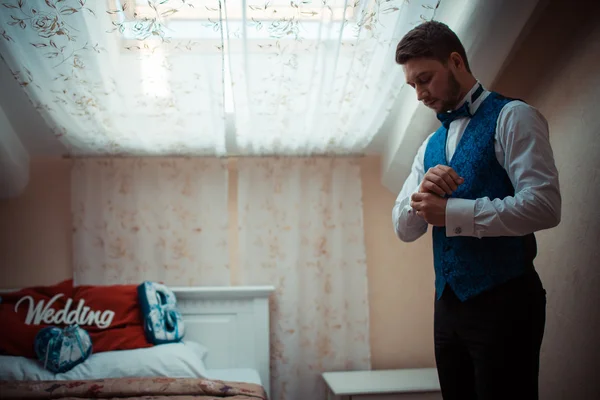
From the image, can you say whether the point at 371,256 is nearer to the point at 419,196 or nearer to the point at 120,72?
the point at 120,72

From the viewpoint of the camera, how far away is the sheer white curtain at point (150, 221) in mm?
3102

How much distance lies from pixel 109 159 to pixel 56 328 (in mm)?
1056

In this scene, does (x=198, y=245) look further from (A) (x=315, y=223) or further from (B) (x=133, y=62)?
(B) (x=133, y=62)

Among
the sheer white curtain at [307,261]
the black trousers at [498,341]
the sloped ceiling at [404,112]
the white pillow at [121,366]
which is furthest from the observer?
the sheer white curtain at [307,261]

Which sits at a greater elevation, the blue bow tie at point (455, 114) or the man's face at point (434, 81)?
the man's face at point (434, 81)

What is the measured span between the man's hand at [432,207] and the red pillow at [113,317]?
1.72 m

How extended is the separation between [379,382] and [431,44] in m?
1.81

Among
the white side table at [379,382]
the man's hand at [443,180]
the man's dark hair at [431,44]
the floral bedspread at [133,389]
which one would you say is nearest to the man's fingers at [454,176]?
the man's hand at [443,180]

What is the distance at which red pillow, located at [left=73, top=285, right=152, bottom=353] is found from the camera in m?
2.61

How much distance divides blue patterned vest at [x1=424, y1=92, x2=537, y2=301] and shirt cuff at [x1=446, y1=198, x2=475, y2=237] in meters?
0.08

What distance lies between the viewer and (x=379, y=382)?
2.74 m

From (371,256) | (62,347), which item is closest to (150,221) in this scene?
(62,347)

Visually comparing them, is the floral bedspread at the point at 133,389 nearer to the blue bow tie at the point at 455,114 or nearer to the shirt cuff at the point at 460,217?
the shirt cuff at the point at 460,217

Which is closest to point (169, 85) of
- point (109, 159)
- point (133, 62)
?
point (133, 62)
